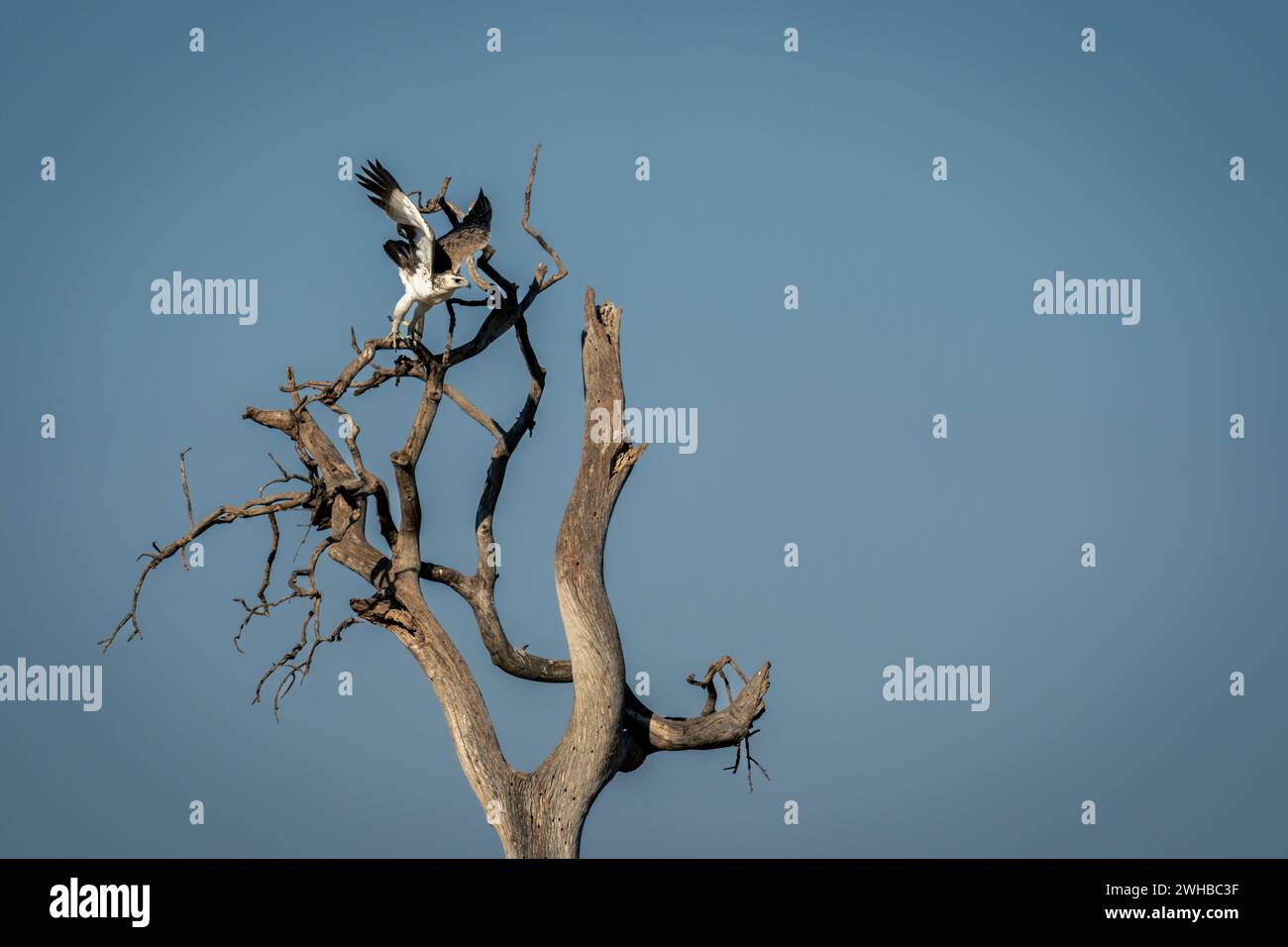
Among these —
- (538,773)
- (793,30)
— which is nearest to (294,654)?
(538,773)

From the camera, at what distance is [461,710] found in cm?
1324

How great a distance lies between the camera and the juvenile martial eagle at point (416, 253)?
13.2m

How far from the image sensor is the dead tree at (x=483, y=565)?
517 inches

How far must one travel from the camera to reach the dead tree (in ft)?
43.1

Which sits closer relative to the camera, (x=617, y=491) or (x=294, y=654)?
(x=294, y=654)

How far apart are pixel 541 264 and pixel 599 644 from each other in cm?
325

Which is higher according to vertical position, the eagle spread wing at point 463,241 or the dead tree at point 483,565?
the eagle spread wing at point 463,241

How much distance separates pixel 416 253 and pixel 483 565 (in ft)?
8.91

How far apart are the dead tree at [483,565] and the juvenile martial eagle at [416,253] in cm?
24

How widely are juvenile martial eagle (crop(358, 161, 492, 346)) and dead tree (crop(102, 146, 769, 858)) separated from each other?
0.80 ft

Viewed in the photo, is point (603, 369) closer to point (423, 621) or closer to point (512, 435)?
point (512, 435)

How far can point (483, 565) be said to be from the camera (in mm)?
14039
